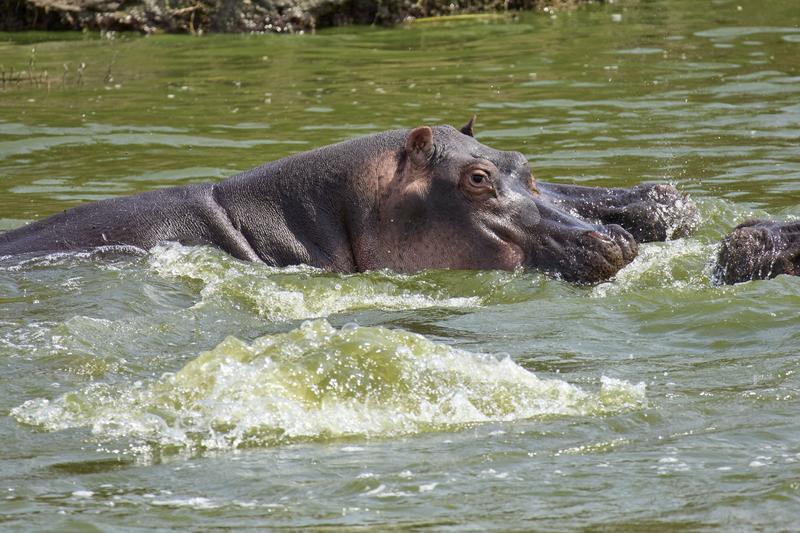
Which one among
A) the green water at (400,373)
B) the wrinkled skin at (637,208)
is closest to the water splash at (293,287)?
the green water at (400,373)

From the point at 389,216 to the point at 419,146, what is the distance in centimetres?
41

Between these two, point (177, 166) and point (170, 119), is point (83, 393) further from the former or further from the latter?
point (170, 119)

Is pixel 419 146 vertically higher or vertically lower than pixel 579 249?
higher

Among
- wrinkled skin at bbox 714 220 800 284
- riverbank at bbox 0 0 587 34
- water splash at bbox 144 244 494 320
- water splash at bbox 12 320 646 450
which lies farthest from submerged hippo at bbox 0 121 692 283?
riverbank at bbox 0 0 587 34

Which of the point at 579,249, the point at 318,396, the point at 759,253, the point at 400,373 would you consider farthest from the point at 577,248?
the point at 318,396

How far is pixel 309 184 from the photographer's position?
26.0ft

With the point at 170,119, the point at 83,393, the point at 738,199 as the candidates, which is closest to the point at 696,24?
the point at 170,119

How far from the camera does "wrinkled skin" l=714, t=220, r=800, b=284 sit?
707 cm

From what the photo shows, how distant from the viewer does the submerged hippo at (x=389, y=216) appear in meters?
7.63

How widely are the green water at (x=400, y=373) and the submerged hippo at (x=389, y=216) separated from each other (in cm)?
16

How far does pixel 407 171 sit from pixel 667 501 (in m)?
3.95

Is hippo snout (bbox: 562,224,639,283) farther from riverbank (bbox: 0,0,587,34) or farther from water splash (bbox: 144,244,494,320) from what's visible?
riverbank (bbox: 0,0,587,34)

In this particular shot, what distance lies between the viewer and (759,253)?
7090mm

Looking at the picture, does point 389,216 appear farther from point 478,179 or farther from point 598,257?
point 598,257
